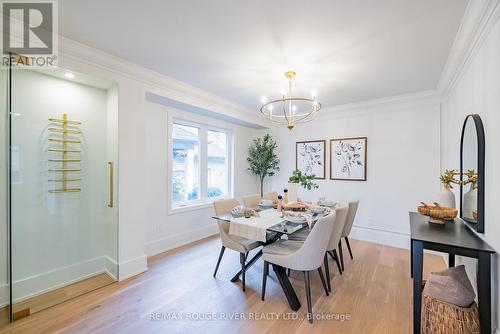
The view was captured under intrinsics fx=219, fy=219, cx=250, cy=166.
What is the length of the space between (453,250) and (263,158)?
12.5 ft

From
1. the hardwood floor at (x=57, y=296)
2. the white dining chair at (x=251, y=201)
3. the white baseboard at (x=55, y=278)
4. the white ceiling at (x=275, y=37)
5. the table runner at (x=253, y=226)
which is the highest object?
the white ceiling at (x=275, y=37)

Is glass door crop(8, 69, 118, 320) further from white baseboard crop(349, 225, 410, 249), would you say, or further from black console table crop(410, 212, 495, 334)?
white baseboard crop(349, 225, 410, 249)

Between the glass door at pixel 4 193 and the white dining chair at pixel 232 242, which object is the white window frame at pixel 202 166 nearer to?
the white dining chair at pixel 232 242

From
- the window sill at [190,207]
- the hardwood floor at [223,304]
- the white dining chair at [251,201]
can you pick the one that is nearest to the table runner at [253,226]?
the hardwood floor at [223,304]

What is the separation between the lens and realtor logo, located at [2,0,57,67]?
70.0 inches

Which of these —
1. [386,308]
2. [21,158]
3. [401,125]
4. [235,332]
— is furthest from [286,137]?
[21,158]

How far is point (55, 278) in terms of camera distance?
2.50 m

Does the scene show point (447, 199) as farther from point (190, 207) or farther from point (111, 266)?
point (111, 266)

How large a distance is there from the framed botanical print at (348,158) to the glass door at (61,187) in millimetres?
3732

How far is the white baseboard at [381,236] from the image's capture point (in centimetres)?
366

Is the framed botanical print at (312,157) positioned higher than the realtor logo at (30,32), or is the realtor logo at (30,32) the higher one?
the realtor logo at (30,32)

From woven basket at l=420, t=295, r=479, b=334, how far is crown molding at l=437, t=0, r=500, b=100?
1968 mm

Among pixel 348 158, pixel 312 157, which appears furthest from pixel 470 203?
pixel 312 157

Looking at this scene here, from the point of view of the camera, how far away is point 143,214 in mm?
2887
